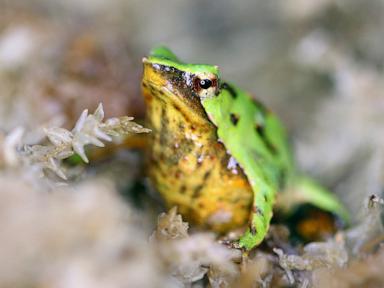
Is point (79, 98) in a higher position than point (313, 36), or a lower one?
lower

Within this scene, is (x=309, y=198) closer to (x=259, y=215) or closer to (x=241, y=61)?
(x=259, y=215)

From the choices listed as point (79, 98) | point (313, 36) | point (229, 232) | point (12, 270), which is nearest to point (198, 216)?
point (229, 232)

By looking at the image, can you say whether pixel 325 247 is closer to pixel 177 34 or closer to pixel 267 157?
pixel 267 157

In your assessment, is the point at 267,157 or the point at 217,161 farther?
the point at 267,157

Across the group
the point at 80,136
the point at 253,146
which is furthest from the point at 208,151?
the point at 80,136

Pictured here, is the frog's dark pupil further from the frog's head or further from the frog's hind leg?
the frog's hind leg

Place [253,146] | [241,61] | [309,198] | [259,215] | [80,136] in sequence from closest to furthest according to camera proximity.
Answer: [80,136]
[259,215]
[253,146]
[309,198]
[241,61]

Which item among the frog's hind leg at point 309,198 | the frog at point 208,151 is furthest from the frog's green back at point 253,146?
the frog's hind leg at point 309,198
